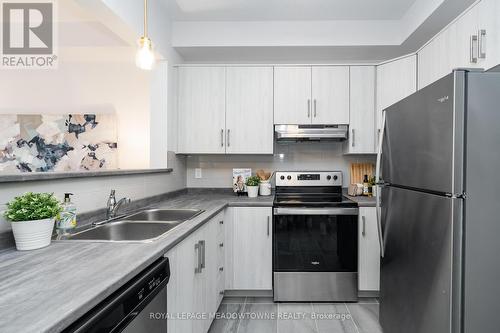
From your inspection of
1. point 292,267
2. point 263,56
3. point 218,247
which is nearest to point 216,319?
point 218,247

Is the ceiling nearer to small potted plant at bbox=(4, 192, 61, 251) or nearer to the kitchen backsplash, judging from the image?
the kitchen backsplash

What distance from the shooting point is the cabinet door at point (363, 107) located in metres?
2.67

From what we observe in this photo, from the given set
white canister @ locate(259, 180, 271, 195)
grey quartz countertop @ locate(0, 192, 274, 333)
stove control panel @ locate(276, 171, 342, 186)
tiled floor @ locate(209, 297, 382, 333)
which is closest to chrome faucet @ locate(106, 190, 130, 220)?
grey quartz countertop @ locate(0, 192, 274, 333)

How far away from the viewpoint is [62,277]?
0.81 m

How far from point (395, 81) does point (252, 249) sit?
202 centimetres

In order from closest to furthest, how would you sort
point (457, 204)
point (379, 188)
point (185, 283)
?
point (457, 204) < point (185, 283) < point (379, 188)

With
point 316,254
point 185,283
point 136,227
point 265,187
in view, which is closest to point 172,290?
point 185,283

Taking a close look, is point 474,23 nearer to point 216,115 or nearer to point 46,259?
point 216,115

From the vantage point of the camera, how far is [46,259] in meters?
0.97

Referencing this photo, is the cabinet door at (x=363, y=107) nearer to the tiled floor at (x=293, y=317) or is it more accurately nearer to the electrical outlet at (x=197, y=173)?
the tiled floor at (x=293, y=317)

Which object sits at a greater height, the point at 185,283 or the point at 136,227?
the point at 136,227

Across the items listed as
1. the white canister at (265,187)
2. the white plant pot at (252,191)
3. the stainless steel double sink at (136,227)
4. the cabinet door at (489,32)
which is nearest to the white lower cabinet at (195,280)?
the stainless steel double sink at (136,227)

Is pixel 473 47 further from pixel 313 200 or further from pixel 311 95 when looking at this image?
pixel 313 200

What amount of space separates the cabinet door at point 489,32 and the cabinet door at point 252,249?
1740mm
